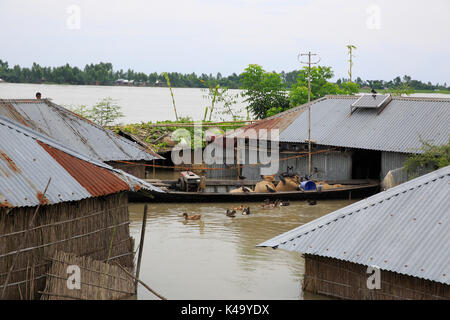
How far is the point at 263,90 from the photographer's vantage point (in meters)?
43.2

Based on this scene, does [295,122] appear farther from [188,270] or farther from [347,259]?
[347,259]

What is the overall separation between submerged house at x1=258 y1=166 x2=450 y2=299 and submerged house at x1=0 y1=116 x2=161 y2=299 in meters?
3.80

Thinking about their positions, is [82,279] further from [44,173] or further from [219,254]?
[219,254]

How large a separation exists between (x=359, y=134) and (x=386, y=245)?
673 inches

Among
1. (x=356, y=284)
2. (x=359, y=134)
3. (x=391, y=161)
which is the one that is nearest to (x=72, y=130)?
(x=359, y=134)

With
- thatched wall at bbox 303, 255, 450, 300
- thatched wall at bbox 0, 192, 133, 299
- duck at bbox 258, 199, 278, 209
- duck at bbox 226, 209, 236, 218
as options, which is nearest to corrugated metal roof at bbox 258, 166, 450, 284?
thatched wall at bbox 303, 255, 450, 300

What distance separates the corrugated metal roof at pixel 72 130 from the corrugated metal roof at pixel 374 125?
8396 millimetres

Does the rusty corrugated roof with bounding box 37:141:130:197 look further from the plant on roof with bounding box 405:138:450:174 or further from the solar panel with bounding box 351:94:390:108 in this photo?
the solar panel with bounding box 351:94:390:108

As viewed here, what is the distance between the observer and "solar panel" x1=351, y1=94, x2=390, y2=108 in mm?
30831

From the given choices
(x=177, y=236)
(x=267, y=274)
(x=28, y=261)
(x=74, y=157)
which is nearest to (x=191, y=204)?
(x=177, y=236)

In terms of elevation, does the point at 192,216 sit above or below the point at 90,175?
below

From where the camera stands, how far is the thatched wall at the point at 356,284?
12.3 m

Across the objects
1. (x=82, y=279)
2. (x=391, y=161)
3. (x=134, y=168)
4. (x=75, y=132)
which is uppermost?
(x=75, y=132)

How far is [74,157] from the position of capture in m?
14.0
